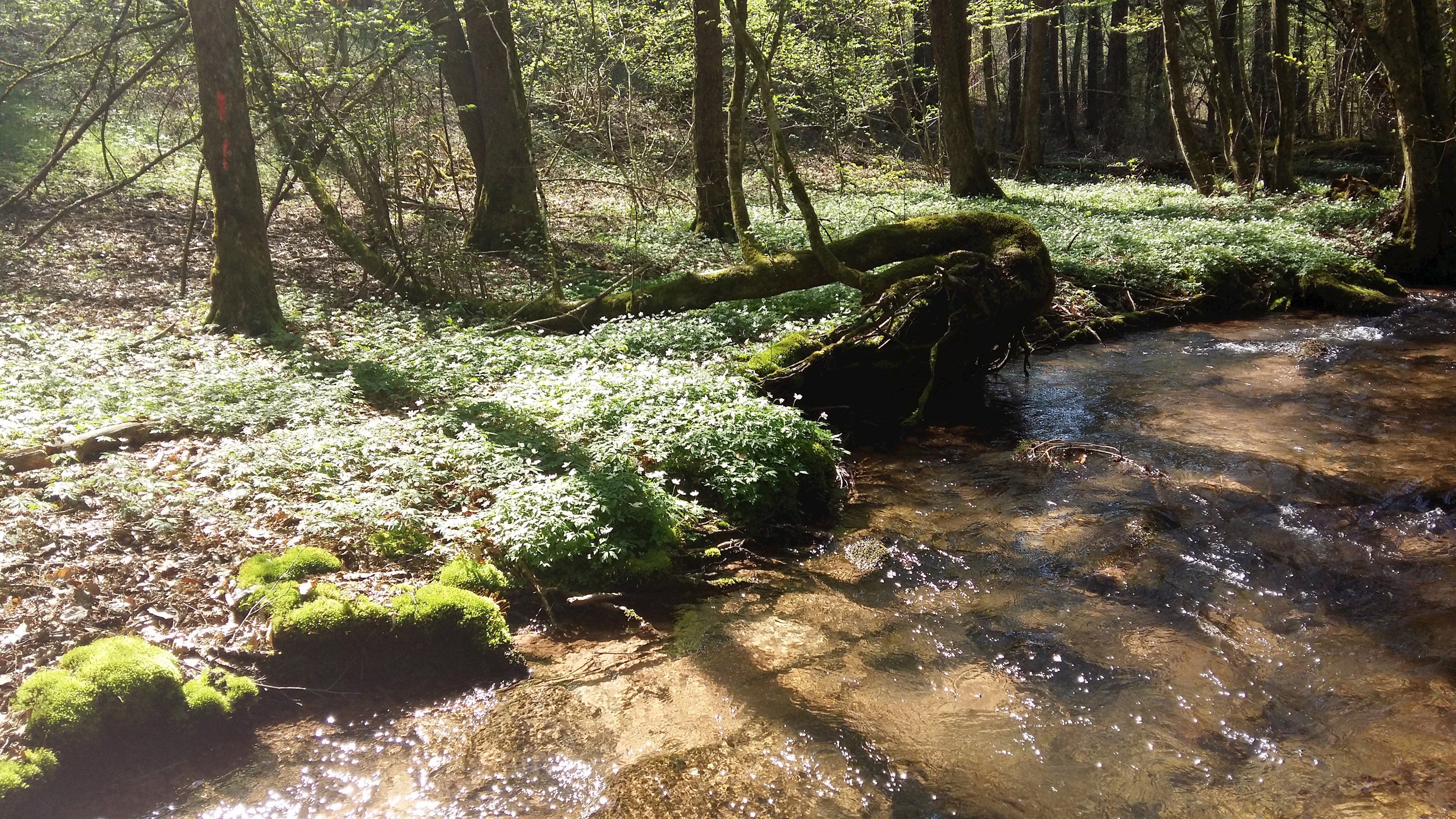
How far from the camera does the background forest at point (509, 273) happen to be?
5.21 m

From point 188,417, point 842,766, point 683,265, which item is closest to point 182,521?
point 188,417

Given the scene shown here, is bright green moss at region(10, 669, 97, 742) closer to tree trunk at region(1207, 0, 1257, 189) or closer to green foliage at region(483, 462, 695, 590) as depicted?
green foliage at region(483, 462, 695, 590)

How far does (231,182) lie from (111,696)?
7550 millimetres

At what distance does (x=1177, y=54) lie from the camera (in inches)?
744

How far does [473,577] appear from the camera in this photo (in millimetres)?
5008

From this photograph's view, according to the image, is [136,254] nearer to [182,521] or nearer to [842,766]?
[182,521]

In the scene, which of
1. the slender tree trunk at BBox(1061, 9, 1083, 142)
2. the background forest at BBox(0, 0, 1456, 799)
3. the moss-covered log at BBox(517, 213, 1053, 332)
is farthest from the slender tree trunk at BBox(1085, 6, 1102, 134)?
the moss-covered log at BBox(517, 213, 1053, 332)

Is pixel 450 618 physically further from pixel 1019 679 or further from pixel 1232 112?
pixel 1232 112

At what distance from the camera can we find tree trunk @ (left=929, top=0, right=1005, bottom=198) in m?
18.7

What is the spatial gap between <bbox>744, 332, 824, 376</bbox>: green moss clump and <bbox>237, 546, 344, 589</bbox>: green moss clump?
166 inches

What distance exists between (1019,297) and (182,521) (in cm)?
740

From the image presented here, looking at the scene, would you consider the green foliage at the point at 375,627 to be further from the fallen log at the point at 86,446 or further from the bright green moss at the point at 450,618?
the fallen log at the point at 86,446

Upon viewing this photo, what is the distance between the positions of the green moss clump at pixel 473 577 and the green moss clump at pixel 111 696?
4.00 feet

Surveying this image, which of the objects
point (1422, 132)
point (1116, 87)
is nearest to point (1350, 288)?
point (1422, 132)
